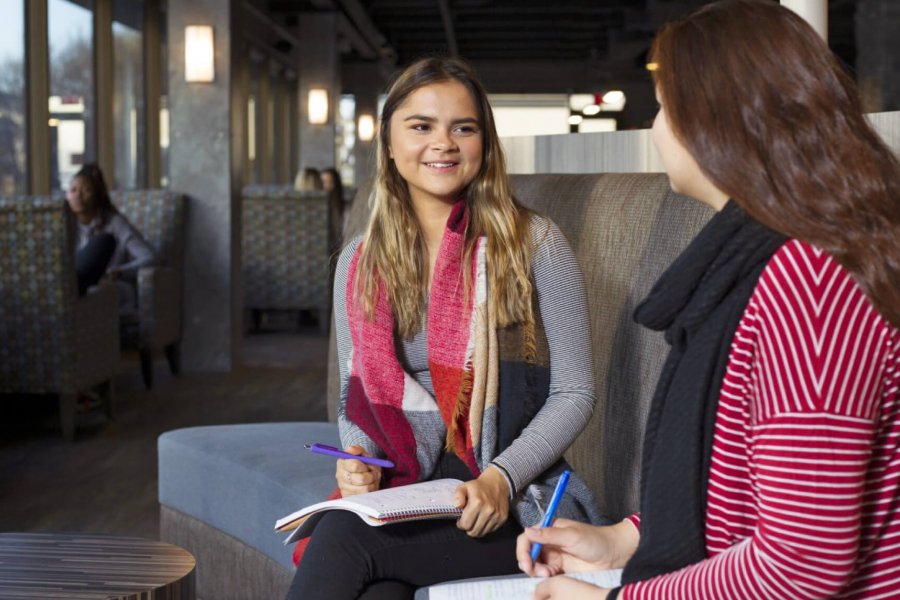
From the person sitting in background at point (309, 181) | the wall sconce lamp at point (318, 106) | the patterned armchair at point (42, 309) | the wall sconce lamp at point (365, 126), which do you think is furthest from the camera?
the wall sconce lamp at point (365, 126)

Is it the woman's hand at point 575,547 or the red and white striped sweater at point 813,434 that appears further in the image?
the woman's hand at point 575,547

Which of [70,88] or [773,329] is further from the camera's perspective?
[70,88]

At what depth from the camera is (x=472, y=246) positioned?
185 centimetres

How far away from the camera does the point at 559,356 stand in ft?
5.89

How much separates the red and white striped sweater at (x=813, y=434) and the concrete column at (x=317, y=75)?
11.4 metres

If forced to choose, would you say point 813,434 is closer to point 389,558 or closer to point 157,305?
point 389,558

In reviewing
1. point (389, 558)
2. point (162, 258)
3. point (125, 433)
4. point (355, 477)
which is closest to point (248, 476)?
point (355, 477)

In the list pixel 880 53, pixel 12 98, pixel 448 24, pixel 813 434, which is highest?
pixel 448 24

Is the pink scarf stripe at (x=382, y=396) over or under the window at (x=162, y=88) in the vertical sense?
under

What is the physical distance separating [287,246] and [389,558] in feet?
21.3

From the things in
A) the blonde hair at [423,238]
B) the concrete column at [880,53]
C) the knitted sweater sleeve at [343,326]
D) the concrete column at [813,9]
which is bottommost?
the knitted sweater sleeve at [343,326]

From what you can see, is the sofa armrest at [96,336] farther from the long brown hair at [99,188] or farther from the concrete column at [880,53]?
the concrete column at [880,53]

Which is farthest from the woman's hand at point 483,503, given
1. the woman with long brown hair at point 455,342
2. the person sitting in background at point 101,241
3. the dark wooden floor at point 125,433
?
the person sitting in background at point 101,241

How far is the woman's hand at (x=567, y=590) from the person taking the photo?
1032 millimetres
